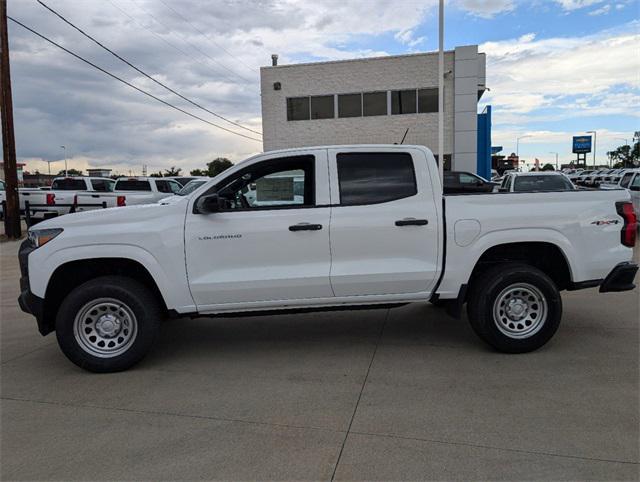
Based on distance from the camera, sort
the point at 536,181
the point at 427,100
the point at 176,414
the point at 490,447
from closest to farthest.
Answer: the point at 490,447 < the point at 176,414 < the point at 536,181 < the point at 427,100

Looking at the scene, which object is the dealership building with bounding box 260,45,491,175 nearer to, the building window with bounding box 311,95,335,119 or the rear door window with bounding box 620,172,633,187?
the building window with bounding box 311,95,335,119

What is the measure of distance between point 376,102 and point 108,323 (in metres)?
27.0

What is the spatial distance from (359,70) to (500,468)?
94.2 ft

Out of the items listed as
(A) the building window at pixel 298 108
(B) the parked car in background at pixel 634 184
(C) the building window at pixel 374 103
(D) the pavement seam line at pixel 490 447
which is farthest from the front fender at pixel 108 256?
(A) the building window at pixel 298 108

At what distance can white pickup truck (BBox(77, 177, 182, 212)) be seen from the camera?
1700 centimetres

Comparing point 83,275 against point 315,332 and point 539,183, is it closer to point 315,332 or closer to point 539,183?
point 315,332

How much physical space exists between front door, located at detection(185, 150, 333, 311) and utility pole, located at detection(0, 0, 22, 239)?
13.8m

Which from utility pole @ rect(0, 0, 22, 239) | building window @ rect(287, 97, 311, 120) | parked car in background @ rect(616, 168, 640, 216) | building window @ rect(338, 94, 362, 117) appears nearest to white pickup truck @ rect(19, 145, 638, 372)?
parked car in background @ rect(616, 168, 640, 216)

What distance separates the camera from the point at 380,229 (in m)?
4.83

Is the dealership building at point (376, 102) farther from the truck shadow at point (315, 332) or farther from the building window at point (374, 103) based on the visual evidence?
the truck shadow at point (315, 332)

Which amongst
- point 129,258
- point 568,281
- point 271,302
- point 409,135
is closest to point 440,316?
point 568,281

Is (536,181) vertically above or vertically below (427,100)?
below

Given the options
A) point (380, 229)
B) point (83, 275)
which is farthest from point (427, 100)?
point (83, 275)

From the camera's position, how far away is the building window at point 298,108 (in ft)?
101
